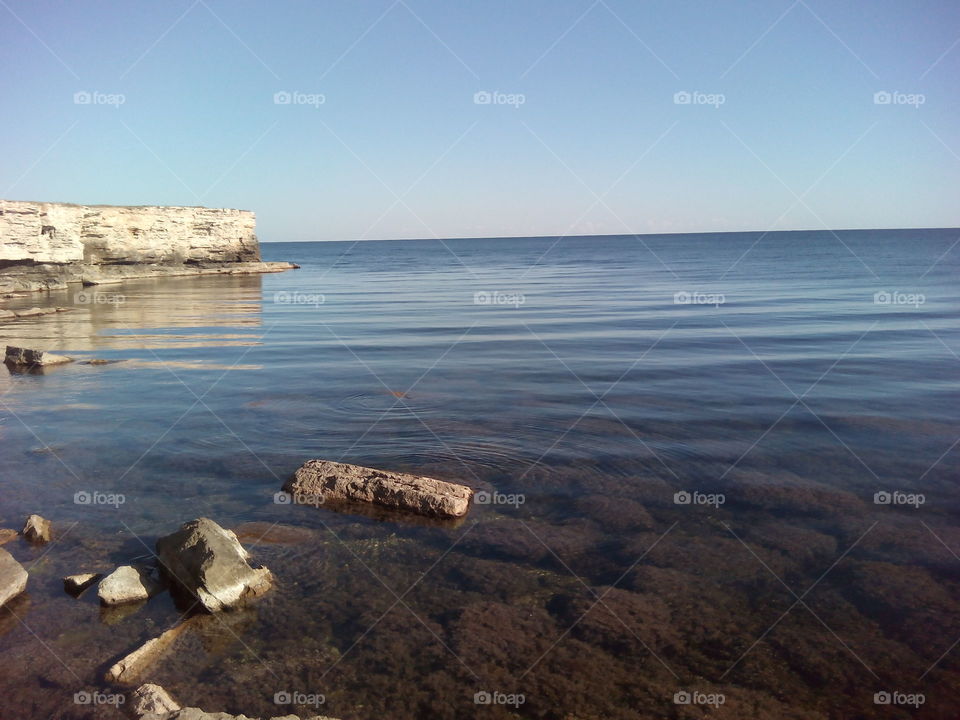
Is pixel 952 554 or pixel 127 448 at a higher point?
pixel 127 448

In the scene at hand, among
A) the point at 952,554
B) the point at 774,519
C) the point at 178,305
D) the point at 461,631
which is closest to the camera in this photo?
the point at 461,631

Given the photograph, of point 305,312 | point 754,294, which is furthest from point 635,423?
point 754,294

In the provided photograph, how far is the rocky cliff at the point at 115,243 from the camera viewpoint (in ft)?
115

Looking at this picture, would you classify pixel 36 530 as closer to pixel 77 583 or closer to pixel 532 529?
pixel 77 583

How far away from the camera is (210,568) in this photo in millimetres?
5102

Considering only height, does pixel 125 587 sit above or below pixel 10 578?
below

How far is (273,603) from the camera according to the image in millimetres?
5113

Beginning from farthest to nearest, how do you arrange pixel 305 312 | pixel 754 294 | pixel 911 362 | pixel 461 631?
pixel 754 294 < pixel 305 312 < pixel 911 362 < pixel 461 631

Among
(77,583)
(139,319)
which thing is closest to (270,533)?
(77,583)

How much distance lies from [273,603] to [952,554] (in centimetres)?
573

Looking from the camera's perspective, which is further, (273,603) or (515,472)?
(515,472)

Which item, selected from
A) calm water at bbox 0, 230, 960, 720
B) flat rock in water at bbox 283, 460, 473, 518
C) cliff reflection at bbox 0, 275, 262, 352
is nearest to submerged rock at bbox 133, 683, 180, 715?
calm water at bbox 0, 230, 960, 720

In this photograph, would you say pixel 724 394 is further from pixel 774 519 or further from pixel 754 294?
pixel 754 294

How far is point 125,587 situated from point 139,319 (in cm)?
2054
